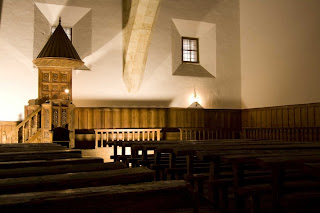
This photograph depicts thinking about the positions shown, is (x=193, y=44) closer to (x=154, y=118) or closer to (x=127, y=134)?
(x=154, y=118)

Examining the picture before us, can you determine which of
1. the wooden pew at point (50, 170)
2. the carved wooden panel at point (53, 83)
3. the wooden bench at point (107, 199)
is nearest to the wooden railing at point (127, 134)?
the carved wooden panel at point (53, 83)

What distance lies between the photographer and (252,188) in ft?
8.34

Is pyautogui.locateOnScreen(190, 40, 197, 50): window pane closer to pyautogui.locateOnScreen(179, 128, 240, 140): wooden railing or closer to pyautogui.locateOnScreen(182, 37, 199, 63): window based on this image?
pyautogui.locateOnScreen(182, 37, 199, 63): window

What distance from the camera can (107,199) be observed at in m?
1.13

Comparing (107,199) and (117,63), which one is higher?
(117,63)

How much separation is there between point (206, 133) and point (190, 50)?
339 cm

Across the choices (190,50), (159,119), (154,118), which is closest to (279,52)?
(190,50)

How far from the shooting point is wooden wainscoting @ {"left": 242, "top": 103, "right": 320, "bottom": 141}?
9.30 metres

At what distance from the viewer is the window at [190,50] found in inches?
473

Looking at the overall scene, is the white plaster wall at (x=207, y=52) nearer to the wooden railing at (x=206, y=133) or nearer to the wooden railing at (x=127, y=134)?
the wooden railing at (x=206, y=133)

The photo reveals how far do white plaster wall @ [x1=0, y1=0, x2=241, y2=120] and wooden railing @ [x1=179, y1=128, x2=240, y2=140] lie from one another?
984mm

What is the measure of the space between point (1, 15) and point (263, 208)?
31.5 feet

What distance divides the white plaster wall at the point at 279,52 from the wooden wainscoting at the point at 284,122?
0.79ft

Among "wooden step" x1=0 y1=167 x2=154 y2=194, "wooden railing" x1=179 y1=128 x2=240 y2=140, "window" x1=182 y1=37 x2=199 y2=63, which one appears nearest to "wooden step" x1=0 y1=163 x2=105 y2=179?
"wooden step" x1=0 y1=167 x2=154 y2=194
